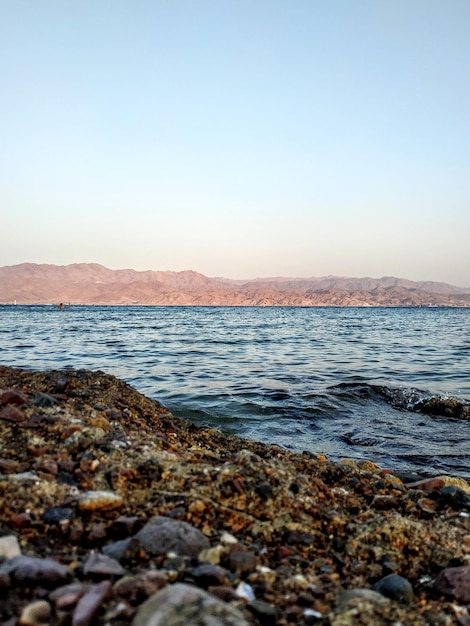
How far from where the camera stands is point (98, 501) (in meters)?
2.97

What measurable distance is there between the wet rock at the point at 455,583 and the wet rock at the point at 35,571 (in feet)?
6.25

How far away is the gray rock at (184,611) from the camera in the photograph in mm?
1656

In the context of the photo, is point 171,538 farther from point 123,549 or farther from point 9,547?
point 9,547

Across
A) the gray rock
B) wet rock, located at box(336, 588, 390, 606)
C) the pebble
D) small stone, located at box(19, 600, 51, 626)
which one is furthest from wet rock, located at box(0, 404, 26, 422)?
wet rock, located at box(336, 588, 390, 606)

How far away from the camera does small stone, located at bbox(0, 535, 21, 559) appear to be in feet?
7.22

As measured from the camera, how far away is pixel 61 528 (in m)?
2.70

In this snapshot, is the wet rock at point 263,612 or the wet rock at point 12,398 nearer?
the wet rock at point 263,612

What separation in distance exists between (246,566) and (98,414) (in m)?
3.39

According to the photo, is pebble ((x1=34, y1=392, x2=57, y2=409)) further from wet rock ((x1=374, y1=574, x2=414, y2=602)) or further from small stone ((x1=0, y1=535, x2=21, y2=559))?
wet rock ((x1=374, y1=574, x2=414, y2=602))

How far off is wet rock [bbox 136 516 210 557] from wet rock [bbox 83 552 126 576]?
0.89ft

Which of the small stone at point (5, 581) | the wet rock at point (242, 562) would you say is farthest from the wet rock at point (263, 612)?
the small stone at point (5, 581)

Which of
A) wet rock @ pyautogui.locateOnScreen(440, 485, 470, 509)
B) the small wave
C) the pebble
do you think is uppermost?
the pebble

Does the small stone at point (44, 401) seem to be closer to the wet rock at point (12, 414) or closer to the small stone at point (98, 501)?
the wet rock at point (12, 414)

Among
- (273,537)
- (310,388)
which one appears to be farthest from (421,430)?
(273,537)
